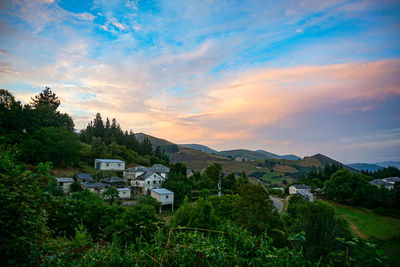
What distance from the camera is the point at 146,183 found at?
127 feet

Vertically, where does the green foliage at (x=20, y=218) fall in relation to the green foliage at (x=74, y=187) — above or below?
above

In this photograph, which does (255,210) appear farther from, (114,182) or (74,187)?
(114,182)

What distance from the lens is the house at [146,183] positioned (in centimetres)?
3866

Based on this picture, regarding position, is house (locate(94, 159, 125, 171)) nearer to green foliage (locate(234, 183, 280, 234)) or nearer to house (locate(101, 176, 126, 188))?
house (locate(101, 176, 126, 188))

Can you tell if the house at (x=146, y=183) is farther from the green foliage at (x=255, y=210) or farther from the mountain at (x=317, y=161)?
the mountain at (x=317, y=161)

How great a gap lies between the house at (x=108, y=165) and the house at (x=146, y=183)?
11.9 meters

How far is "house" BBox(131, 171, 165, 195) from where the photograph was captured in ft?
127

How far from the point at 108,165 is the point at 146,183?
16.2 m

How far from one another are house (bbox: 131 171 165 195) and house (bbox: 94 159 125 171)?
11.9 meters

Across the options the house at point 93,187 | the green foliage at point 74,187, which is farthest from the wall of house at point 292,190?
the green foliage at point 74,187

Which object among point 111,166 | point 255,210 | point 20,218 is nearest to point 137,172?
point 111,166

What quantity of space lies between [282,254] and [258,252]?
→ 0.27 meters

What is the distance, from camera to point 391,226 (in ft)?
94.8

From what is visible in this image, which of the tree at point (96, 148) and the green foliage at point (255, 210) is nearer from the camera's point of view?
the green foliage at point (255, 210)
